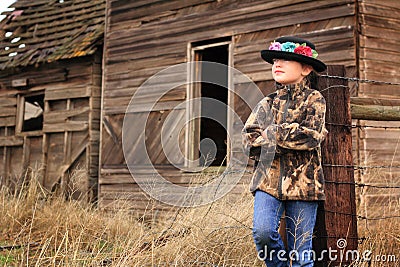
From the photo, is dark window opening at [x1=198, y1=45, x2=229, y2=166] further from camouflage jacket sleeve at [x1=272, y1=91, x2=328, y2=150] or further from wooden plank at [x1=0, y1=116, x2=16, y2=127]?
camouflage jacket sleeve at [x1=272, y1=91, x2=328, y2=150]

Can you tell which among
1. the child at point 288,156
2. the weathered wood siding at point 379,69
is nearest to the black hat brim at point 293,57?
the child at point 288,156

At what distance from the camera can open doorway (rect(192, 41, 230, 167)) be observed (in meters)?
9.20

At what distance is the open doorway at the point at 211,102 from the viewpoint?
920 cm

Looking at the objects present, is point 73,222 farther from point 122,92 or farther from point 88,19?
point 88,19

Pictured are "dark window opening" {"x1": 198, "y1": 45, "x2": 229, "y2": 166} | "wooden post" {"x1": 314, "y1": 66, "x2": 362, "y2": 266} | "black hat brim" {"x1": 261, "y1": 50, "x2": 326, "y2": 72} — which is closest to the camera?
"black hat brim" {"x1": 261, "y1": 50, "x2": 326, "y2": 72}

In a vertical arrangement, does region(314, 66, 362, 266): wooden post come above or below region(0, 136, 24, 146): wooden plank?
below

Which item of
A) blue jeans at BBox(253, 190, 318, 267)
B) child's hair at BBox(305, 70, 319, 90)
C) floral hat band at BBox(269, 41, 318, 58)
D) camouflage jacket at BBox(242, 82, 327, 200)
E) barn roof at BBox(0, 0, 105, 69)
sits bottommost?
blue jeans at BBox(253, 190, 318, 267)

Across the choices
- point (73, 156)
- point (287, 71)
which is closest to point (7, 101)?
point (73, 156)

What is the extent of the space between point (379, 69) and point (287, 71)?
416 cm

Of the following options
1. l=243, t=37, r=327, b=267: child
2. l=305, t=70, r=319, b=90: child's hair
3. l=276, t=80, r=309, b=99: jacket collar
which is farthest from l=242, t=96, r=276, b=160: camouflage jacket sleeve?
l=305, t=70, r=319, b=90: child's hair

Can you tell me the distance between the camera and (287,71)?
375 centimetres

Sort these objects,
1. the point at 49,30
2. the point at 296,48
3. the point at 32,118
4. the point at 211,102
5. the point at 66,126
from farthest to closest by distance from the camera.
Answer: the point at 32,118
the point at 49,30
the point at 66,126
the point at 211,102
the point at 296,48

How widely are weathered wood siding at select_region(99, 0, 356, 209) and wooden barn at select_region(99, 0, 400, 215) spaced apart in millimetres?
15

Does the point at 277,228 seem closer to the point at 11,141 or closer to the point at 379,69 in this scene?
the point at 379,69
